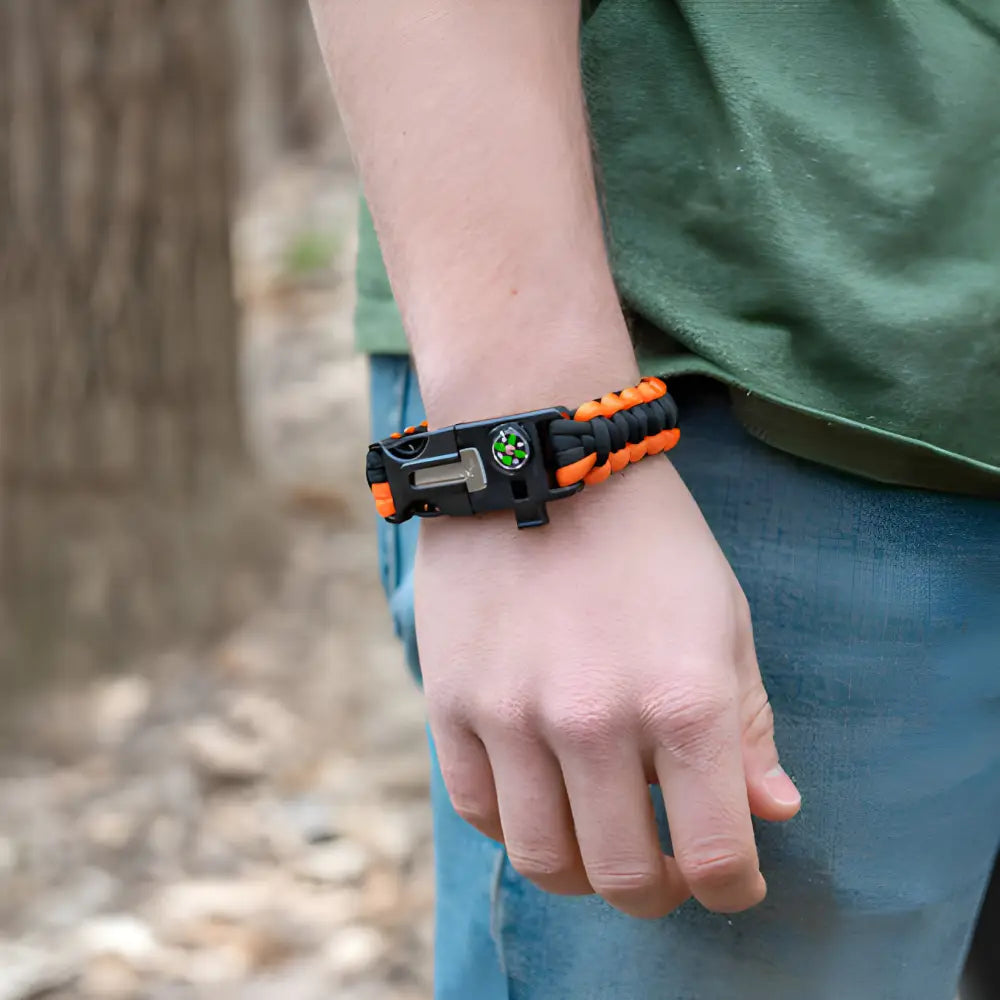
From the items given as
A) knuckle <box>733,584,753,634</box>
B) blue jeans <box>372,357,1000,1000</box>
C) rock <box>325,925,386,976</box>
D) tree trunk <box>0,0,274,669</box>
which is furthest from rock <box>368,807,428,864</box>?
knuckle <box>733,584,753,634</box>

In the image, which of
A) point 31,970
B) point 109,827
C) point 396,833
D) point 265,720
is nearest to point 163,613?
point 265,720

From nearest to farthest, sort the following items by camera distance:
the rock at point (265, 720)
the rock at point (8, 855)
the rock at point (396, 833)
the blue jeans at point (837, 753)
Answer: the blue jeans at point (837, 753) → the rock at point (8, 855) → the rock at point (396, 833) → the rock at point (265, 720)

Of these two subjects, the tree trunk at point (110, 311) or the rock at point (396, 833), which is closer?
the rock at point (396, 833)

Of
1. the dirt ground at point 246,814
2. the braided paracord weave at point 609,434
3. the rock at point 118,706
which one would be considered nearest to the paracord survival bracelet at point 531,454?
the braided paracord weave at point 609,434

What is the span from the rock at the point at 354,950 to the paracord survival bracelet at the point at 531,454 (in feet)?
5.56

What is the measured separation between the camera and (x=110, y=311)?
2.89 meters

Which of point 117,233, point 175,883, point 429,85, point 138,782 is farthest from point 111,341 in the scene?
point 429,85

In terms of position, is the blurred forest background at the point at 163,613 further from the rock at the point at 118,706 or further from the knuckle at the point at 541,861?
the knuckle at the point at 541,861

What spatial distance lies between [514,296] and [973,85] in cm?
30

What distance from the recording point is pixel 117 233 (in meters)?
2.86

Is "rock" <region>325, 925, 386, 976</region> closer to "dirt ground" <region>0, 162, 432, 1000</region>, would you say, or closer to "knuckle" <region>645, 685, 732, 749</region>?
"dirt ground" <region>0, 162, 432, 1000</region>

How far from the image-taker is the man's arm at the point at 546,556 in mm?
602

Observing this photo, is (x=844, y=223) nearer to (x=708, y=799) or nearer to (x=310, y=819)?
(x=708, y=799)

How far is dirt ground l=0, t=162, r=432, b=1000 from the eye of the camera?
2.14 m
